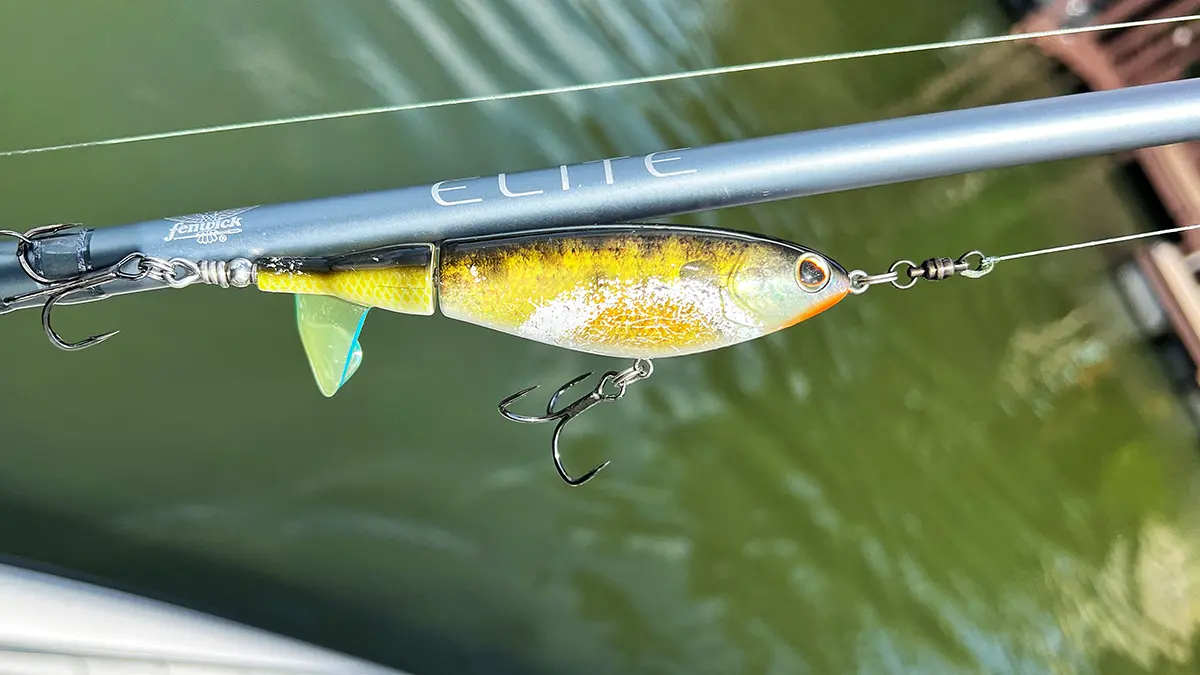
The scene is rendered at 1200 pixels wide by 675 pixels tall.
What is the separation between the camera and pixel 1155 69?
252 centimetres

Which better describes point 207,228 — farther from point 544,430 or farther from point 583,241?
point 544,430

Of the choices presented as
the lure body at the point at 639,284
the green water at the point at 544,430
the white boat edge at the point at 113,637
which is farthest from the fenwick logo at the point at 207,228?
the green water at the point at 544,430

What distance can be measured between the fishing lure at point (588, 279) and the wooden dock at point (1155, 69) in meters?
2.04

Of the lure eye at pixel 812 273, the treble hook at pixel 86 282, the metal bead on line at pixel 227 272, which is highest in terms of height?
the treble hook at pixel 86 282

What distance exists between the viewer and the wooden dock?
7.85ft

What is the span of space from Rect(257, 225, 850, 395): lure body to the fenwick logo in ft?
0.22

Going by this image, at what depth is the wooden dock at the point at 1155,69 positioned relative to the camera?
2393 mm

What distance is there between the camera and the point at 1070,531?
1.93 meters

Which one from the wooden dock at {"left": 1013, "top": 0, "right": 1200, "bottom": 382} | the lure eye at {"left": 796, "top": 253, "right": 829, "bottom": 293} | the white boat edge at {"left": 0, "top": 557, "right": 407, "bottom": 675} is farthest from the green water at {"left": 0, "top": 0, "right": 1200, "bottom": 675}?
the lure eye at {"left": 796, "top": 253, "right": 829, "bottom": 293}

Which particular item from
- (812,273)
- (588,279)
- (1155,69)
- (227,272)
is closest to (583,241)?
(588,279)

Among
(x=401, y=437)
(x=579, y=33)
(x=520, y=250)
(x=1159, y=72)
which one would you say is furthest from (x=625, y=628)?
(x=1159, y=72)

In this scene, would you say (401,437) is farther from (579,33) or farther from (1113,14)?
(1113,14)

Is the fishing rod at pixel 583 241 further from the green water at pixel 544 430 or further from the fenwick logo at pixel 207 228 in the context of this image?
the green water at pixel 544 430

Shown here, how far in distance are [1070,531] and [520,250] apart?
1833mm
